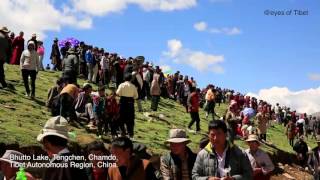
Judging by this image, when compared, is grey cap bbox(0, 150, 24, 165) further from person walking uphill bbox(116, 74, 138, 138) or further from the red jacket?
the red jacket

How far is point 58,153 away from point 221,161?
206 cm

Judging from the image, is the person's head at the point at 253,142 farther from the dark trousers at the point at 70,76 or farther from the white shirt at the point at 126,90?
the dark trousers at the point at 70,76

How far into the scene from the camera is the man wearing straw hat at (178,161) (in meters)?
6.22

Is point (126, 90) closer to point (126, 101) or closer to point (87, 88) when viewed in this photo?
point (126, 101)

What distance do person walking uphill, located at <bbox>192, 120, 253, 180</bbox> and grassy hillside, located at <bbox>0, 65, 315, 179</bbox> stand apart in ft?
21.1

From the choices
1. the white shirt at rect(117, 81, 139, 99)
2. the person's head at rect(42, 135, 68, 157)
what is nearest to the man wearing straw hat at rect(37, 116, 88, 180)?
the person's head at rect(42, 135, 68, 157)

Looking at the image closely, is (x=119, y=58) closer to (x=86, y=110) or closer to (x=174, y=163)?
(x=86, y=110)

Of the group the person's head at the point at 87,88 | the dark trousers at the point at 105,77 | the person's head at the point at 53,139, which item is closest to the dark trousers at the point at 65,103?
the person's head at the point at 87,88

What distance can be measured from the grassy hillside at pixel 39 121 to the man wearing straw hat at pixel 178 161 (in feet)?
18.5

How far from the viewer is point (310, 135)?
41750 millimetres

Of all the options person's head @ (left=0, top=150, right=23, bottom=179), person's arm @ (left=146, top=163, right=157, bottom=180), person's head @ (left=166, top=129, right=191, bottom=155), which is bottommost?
person's arm @ (left=146, top=163, right=157, bottom=180)

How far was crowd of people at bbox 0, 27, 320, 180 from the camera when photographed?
5.40 metres

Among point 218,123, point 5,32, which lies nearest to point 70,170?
point 218,123

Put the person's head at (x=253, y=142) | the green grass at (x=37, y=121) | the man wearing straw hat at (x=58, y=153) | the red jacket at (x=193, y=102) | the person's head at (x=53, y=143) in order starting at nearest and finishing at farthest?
the man wearing straw hat at (x=58, y=153) < the person's head at (x=53, y=143) < the person's head at (x=253, y=142) < the green grass at (x=37, y=121) < the red jacket at (x=193, y=102)
